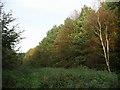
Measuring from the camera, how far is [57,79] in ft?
68.6

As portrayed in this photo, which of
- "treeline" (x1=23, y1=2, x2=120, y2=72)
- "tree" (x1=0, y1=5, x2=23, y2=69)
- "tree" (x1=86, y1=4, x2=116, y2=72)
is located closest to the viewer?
"tree" (x1=0, y1=5, x2=23, y2=69)

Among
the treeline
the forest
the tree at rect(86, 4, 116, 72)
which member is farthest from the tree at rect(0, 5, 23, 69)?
the tree at rect(86, 4, 116, 72)

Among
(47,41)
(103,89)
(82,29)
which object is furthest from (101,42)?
(47,41)

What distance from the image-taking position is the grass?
19.4 metres

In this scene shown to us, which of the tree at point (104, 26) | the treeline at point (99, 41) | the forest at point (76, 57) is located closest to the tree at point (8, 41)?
the forest at point (76, 57)

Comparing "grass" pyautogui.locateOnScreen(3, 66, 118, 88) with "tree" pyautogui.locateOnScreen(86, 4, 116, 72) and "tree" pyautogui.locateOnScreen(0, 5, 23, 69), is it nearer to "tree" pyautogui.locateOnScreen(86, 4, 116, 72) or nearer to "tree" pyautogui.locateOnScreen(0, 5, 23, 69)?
"tree" pyautogui.locateOnScreen(0, 5, 23, 69)

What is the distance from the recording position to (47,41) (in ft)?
169

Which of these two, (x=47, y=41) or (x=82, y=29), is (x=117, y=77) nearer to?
(x=82, y=29)

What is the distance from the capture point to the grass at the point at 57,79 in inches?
762

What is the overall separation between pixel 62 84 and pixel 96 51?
9288 millimetres

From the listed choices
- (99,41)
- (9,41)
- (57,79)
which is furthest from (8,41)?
(99,41)

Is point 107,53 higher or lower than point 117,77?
higher

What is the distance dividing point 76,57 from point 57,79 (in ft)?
39.4

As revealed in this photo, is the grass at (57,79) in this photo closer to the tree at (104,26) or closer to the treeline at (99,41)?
the treeline at (99,41)
